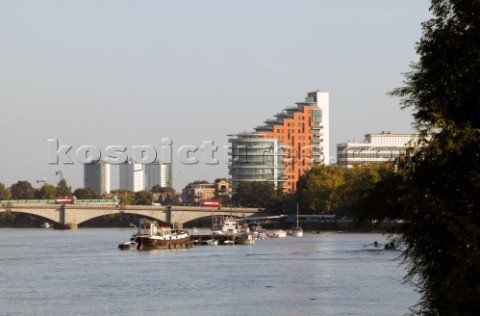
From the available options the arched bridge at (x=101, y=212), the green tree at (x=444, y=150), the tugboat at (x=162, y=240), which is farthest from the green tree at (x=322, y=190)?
the green tree at (x=444, y=150)

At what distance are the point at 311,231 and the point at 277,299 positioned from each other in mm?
99343

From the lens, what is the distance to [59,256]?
83688 millimetres

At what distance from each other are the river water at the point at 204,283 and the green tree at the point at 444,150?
20.7 meters

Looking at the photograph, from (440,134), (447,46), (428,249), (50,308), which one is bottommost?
(50,308)

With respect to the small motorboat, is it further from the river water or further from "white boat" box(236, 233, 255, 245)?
"white boat" box(236, 233, 255, 245)

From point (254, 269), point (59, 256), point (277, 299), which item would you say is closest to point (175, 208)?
point (59, 256)

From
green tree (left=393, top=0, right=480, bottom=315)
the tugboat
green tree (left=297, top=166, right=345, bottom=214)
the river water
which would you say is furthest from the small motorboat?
green tree (left=393, top=0, right=480, bottom=315)

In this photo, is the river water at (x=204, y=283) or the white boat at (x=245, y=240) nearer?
the river water at (x=204, y=283)

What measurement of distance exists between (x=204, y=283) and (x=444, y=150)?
38.2 m

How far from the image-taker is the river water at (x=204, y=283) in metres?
45.5

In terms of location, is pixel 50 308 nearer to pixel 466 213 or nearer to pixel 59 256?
pixel 466 213

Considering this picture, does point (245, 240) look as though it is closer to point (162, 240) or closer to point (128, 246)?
point (162, 240)

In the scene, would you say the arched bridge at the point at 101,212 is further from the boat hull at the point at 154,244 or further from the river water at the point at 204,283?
the river water at the point at 204,283

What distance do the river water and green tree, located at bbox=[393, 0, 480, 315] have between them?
20.7 m
